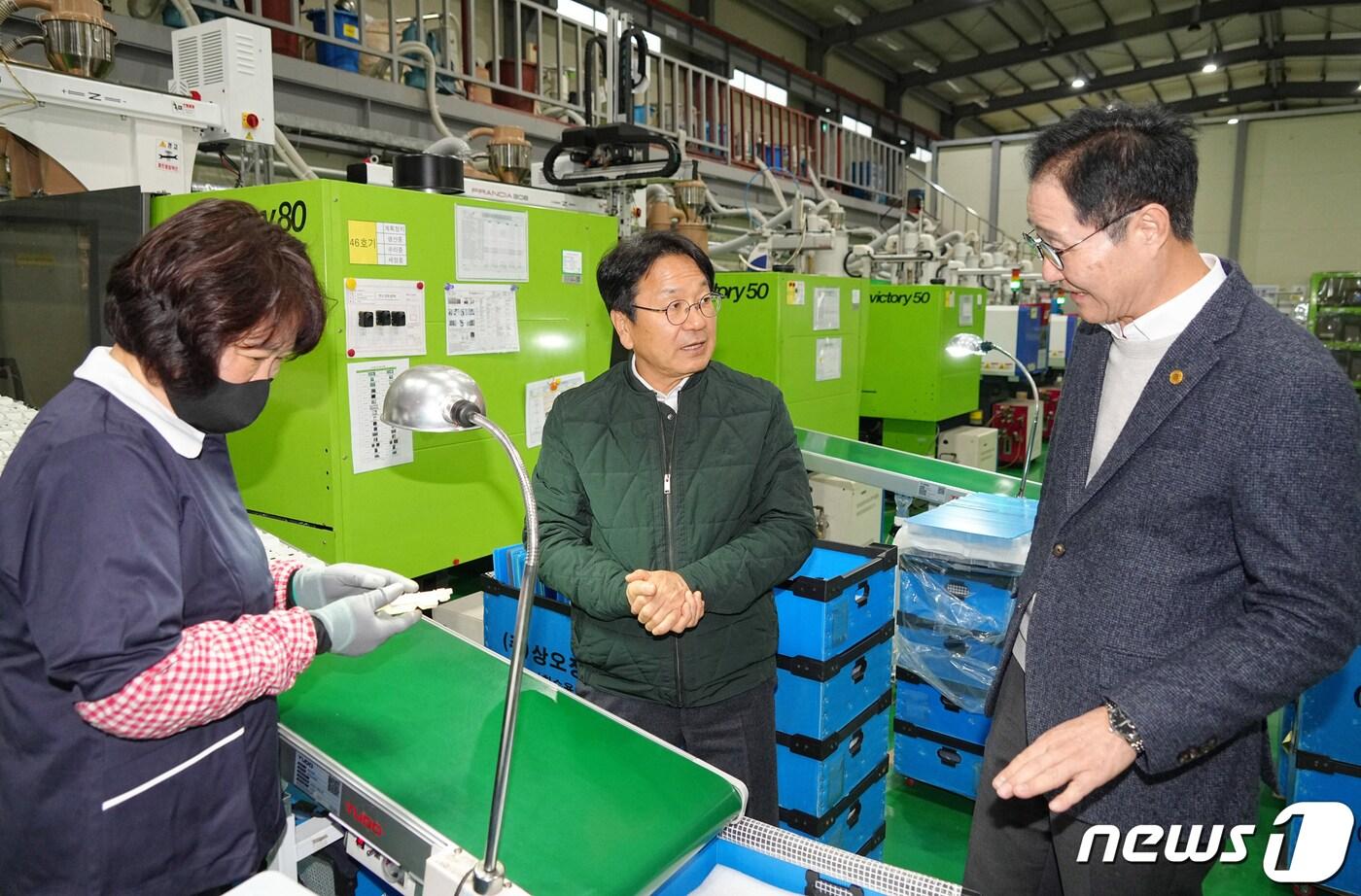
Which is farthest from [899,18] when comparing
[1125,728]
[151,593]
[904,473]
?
[151,593]

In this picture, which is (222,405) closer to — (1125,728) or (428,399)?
(428,399)

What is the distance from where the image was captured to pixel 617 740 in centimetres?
147

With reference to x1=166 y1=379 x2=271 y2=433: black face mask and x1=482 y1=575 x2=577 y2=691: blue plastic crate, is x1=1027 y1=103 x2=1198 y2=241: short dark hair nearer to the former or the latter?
x1=166 y1=379 x2=271 y2=433: black face mask

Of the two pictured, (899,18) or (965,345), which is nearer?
(965,345)

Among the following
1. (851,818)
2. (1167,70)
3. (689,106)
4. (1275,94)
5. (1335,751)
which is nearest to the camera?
(1335,751)

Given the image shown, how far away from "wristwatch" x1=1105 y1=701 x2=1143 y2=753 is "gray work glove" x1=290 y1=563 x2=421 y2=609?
42.4 inches

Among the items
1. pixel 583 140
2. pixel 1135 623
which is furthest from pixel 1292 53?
pixel 1135 623

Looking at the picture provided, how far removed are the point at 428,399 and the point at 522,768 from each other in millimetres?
700

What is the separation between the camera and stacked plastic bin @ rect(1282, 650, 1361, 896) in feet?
7.48

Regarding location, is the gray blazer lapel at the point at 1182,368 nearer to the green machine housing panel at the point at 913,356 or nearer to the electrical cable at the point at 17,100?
the electrical cable at the point at 17,100

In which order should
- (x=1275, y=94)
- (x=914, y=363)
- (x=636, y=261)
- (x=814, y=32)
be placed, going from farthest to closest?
1. (x=1275, y=94)
2. (x=814, y=32)
3. (x=914, y=363)
4. (x=636, y=261)

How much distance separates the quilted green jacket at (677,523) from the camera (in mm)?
1691

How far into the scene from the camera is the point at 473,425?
3.24ft

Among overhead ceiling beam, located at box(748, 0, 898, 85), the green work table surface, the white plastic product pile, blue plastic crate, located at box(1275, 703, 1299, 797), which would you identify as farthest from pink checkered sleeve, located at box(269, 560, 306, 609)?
overhead ceiling beam, located at box(748, 0, 898, 85)
